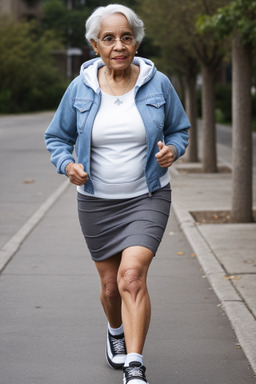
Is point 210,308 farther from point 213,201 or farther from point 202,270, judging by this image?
point 213,201

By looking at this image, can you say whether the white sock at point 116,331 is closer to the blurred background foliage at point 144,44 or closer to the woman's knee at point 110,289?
the woman's knee at point 110,289

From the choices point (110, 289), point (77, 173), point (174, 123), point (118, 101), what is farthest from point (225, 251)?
point (77, 173)

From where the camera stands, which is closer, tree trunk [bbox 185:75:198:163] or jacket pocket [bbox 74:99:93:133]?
jacket pocket [bbox 74:99:93:133]

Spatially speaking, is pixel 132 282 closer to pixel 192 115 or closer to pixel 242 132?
pixel 242 132

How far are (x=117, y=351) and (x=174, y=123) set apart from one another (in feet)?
4.42

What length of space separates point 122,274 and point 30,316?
76.8 inches

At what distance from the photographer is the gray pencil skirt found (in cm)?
397

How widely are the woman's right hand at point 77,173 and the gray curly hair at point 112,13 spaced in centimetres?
68

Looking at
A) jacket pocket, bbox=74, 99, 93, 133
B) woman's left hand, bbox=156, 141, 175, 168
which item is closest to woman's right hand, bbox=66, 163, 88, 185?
jacket pocket, bbox=74, 99, 93, 133

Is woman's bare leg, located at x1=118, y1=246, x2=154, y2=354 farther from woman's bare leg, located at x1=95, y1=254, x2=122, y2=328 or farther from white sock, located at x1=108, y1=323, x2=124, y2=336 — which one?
white sock, located at x1=108, y1=323, x2=124, y2=336

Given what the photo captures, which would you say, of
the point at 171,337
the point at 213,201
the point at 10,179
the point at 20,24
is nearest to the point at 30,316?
the point at 171,337

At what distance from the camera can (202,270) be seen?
7105 millimetres

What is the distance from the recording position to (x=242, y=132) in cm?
953

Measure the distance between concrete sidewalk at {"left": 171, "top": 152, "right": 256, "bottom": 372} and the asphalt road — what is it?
84 mm
